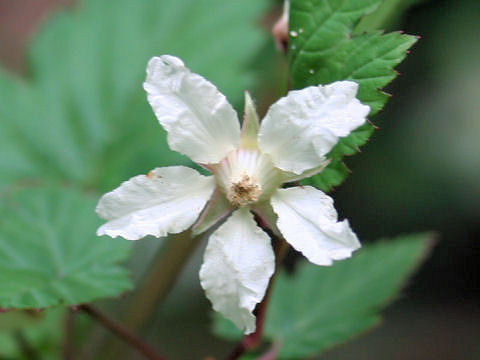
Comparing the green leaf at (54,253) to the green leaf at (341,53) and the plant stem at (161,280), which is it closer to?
the plant stem at (161,280)

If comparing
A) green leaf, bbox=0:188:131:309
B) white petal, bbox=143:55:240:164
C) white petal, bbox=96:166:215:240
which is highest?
white petal, bbox=143:55:240:164

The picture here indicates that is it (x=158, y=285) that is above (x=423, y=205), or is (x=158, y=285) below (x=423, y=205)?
above

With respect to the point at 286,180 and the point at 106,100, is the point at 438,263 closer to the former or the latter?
the point at 106,100

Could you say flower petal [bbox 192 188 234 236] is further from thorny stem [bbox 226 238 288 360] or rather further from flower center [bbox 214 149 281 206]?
thorny stem [bbox 226 238 288 360]

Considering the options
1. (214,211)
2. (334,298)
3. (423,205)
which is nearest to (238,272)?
(214,211)

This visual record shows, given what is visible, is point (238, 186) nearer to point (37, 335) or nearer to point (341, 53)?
point (341, 53)

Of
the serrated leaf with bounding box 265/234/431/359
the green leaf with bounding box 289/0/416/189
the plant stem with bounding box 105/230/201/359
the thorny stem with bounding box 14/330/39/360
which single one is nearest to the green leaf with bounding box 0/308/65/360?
the thorny stem with bounding box 14/330/39/360

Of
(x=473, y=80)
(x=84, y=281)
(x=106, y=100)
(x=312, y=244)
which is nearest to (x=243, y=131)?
(x=312, y=244)
